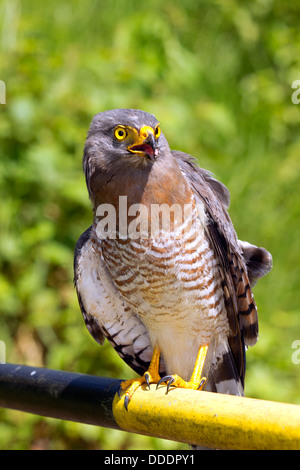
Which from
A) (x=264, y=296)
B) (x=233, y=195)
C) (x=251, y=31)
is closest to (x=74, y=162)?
(x=233, y=195)

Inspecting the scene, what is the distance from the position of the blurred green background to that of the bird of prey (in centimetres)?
122

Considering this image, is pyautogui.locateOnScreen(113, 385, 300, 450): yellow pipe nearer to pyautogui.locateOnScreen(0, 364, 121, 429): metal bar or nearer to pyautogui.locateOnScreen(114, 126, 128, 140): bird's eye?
pyautogui.locateOnScreen(0, 364, 121, 429): metal bar

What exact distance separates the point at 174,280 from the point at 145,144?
1.82ft

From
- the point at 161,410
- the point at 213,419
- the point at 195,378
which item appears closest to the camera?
the point at 213,419

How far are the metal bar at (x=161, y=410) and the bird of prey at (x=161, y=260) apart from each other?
14 cm

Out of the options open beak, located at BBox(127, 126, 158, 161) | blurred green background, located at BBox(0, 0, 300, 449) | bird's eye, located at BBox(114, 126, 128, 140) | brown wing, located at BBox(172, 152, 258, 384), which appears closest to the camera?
open beak, located at BBox(127, 126, 158, 161)

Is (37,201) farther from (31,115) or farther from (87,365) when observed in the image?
(87,365)

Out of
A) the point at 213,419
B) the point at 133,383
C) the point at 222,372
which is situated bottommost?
the point at 213,419

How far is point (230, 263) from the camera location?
104 inches

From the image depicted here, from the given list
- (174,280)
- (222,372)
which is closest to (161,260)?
(174,280)

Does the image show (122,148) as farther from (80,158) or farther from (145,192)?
(80,158)

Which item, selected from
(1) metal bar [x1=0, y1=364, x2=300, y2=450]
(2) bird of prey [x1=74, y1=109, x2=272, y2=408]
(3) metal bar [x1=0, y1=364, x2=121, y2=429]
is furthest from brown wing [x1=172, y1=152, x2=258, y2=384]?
(3) metal bar [x1=0, y1=364, x2=121, y2=429]

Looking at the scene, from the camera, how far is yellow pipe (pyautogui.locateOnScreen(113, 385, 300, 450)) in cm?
148

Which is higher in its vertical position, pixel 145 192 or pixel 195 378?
pixel 145 192
